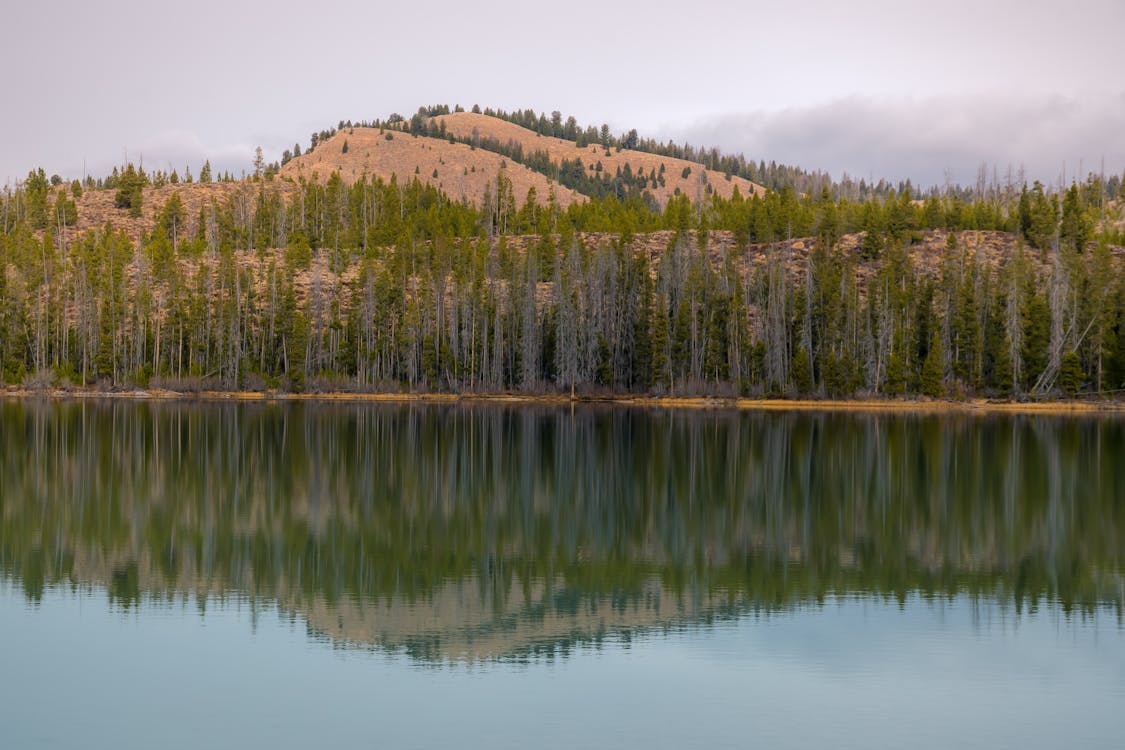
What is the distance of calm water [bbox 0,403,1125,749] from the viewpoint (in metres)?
12.0

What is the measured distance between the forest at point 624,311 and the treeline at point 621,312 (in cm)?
30

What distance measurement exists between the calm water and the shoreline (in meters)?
55.9

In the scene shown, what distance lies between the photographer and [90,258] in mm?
120875

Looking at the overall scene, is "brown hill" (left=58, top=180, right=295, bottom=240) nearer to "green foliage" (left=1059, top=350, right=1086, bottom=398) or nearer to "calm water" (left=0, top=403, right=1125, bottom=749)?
"green foliage" (left=1059, top=350, right=1086, bottom=398)

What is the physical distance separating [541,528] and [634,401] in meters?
76.2

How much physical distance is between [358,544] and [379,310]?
3721 inches

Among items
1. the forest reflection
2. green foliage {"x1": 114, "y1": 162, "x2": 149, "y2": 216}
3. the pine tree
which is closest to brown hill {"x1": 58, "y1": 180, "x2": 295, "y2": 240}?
green foliage {"x1": 114, "y1": 162, "x2": 149, "y2": 216}

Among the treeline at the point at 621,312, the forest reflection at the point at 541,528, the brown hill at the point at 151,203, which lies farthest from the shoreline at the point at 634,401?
the brown hill at the point at 151,203

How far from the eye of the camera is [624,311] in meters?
110

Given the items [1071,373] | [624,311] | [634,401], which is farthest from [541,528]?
[624,311]

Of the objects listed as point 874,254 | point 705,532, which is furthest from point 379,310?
point 705,532

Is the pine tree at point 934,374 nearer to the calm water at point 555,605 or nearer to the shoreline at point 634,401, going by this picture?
the shoreline at point 634,401

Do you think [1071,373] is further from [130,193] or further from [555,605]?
[130,193]

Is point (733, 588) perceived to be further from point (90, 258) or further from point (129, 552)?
point (90, 258)
